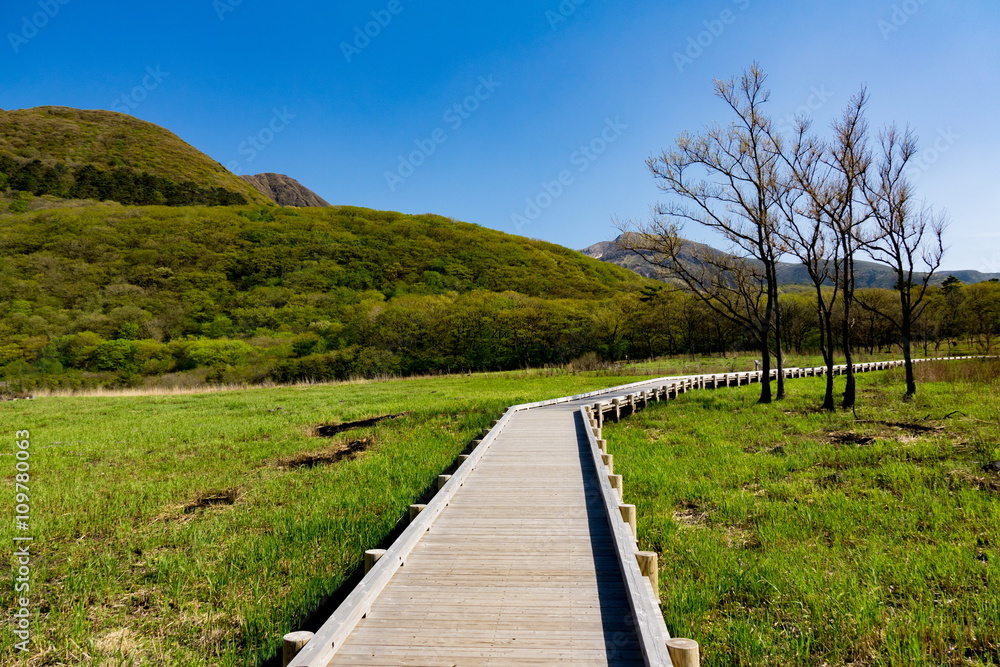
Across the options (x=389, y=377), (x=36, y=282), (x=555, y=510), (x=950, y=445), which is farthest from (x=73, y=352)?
(x=950, y=445)

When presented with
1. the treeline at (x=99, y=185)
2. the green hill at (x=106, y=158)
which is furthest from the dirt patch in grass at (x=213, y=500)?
the green hill at (x=106, y=158)

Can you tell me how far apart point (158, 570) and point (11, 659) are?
1.76 metres

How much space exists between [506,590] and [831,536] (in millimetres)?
5185

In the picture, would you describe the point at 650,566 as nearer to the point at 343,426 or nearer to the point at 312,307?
the point at 343,426

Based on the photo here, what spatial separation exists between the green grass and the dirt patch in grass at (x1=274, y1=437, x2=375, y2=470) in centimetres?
27

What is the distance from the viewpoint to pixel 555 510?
6.56 meters

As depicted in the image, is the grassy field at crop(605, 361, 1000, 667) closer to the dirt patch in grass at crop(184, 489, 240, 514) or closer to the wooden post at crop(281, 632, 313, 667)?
the wooden post at crop(281, 632, 313, 667)

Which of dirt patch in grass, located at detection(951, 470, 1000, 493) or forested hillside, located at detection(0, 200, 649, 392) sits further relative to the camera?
forested hillside, located at detection(0, 200, 649, 392)

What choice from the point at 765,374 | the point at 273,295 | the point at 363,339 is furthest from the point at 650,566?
the point at 273,295

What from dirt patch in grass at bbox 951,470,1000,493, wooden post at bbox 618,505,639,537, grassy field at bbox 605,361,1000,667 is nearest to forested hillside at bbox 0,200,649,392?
grassy field at bbox 605,361,1000,667

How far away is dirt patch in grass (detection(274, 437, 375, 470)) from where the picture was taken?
38.2 feet

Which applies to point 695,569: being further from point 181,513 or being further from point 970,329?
point 970,329

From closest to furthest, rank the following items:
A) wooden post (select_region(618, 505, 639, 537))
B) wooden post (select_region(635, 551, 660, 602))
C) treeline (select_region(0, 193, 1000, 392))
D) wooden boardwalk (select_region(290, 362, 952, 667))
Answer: wooden boardwalk (select_region(290, 362, 952, 667)) → wooden post (select_region(635, 551, 660, 602)) → wooden post (select_region(618, 505, 639, 537)) → treeline (select_region(0, 193, 1000, 392))

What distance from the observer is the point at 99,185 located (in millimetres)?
84750
